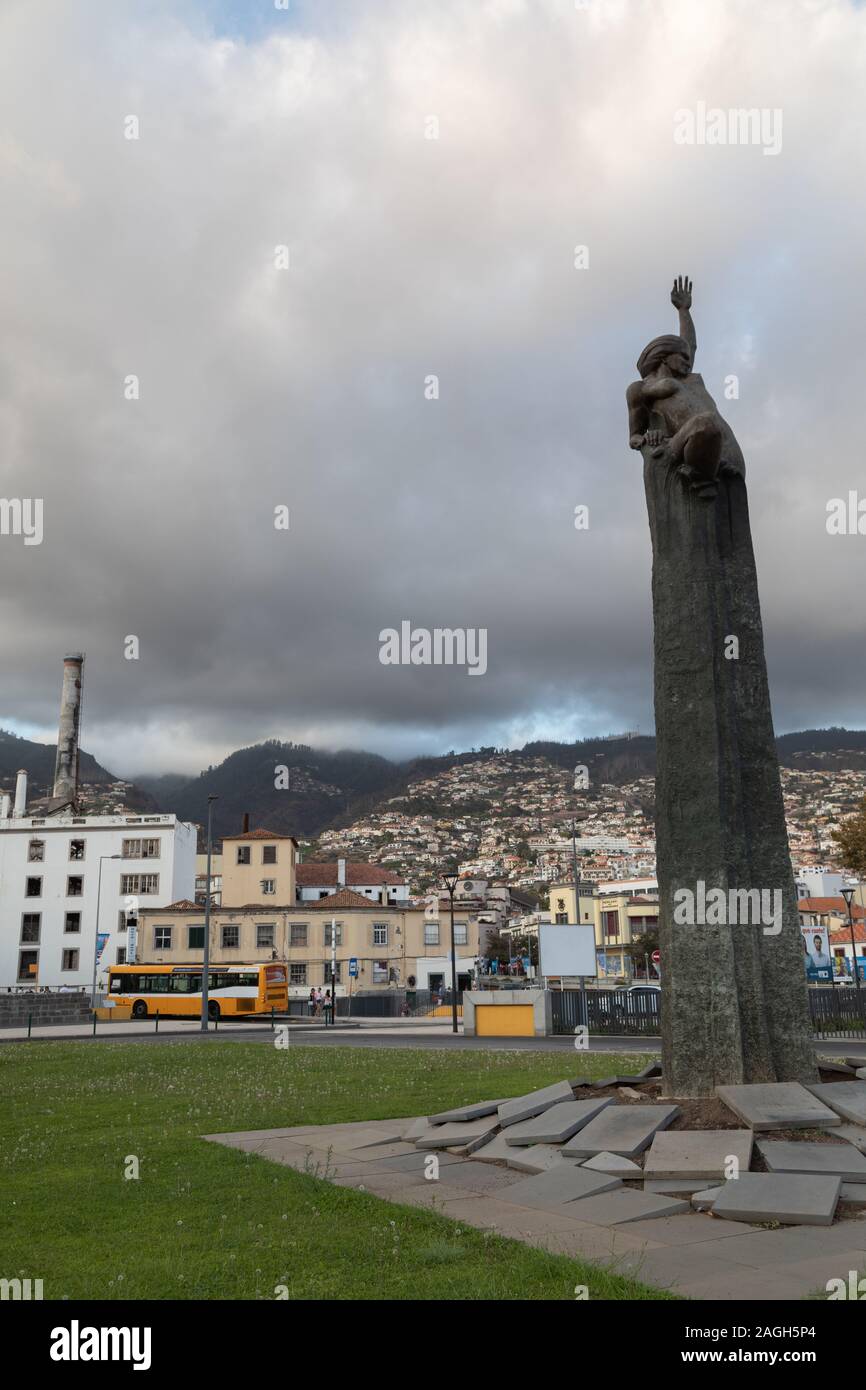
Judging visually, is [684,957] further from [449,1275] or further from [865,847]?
[865,847]

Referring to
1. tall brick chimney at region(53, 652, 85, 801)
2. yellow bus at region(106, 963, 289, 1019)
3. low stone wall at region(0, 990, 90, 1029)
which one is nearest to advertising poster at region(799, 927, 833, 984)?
yellow bus at region(106, 963, 289, 1019)

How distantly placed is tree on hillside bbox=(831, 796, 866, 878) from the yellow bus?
83.2ft

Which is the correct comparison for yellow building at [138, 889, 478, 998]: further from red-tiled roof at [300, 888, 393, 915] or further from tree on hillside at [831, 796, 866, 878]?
tree on hillside at [831, 796, 866, 878]

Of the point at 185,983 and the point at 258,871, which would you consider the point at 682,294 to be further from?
the point at 258,871

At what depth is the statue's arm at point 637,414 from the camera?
10039 millimetres

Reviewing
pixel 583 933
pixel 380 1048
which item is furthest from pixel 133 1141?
pixel 583 933

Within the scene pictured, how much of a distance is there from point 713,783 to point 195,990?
4156 cm

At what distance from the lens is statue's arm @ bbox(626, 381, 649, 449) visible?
395 inches

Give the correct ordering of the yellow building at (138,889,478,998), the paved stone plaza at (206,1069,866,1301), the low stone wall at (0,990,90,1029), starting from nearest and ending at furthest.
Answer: the paved stone plaza at (206,1069,866,1301) < the low stone wall at (0,990,90,1029) < the yellow building at (138,889,478,998)

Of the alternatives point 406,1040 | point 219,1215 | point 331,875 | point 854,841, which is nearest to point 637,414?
point 219,1215

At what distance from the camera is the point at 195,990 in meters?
46.0
